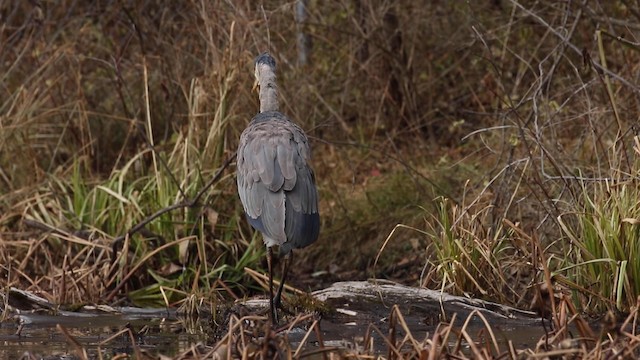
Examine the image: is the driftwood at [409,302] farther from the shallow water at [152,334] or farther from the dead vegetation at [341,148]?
the dead vegetation at [341,148]

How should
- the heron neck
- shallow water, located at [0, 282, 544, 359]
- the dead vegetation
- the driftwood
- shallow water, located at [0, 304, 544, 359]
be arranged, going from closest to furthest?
shallow water, located at [0, 304, 544, 359], shallow water, located at [0, 282, 544, 359], the driftwood, the dead vegetation, the heron neck

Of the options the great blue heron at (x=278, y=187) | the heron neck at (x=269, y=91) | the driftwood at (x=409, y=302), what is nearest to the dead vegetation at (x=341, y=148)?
the driftwood at (x=409, y=302)

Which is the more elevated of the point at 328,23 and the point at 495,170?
the point at 328,23

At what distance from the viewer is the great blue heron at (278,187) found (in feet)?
22.9

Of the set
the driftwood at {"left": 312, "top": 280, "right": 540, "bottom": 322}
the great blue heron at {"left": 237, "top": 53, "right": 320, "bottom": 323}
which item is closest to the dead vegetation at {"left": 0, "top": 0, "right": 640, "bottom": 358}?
the driftwood at {"left": 312, "top": 280, "right": 540, "bottom": 322}

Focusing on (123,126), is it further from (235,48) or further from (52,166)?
(235,48)

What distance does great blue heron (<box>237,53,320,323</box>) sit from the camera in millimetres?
6977

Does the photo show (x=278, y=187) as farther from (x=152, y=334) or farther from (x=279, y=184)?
(x=152, y=334)

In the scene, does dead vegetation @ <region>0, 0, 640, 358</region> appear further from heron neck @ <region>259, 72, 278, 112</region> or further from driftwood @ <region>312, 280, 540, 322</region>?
heron neck @ <region>259, 72, 278, 112</region>

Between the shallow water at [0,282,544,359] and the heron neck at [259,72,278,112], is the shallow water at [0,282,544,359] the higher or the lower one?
the lower one

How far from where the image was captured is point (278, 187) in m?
7.05

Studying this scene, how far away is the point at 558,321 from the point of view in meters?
5.25

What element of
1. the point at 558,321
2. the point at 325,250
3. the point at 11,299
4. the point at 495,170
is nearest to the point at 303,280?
the point at 325,250

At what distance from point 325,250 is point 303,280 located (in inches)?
18.0
